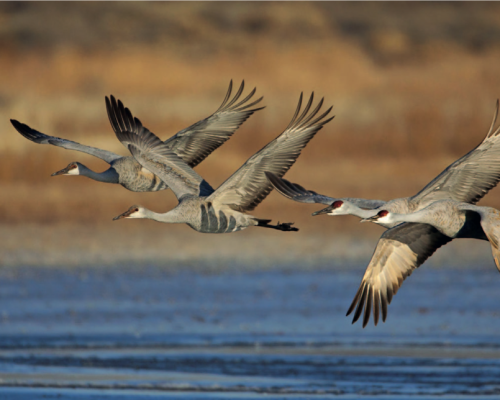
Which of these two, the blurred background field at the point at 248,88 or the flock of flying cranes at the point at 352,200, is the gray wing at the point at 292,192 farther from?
the blurred background field at the point at 248,88

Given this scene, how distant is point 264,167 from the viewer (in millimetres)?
12055

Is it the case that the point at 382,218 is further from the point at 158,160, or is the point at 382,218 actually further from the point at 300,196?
the point at 158,160

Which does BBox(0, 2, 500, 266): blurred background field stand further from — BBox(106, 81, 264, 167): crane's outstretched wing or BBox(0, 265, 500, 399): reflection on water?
BBox(106, 81, 264, 167): crane's outstretched wing

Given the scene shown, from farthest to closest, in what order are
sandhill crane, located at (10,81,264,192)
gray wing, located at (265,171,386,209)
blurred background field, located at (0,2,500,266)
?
blurred background field, located at (0,2,500,266)
sandhill crane, located at (10,81,264,192)
gray wing, located at (265,171,386,209)

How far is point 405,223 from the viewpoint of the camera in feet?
37.0

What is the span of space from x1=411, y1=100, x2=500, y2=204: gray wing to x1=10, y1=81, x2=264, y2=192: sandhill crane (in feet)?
9.92

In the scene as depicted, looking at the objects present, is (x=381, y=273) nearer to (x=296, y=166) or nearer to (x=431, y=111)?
(x=296, y=166)

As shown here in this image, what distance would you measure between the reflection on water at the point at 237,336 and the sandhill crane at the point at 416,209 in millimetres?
2423

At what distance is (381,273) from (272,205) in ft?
56.5

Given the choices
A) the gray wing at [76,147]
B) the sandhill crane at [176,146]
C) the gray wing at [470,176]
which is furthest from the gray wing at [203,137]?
the gray wing at [470,176]

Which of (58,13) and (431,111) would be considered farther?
(58,13)

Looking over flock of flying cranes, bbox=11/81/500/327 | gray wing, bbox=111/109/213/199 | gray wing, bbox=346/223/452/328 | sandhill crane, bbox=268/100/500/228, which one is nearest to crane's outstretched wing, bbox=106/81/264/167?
flock of flying cranes, bbox=11/81/500/327

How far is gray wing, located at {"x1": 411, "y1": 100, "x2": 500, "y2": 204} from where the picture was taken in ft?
37.3

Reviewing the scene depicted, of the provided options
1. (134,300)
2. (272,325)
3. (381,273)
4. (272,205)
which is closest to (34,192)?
(272,205)
